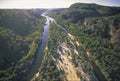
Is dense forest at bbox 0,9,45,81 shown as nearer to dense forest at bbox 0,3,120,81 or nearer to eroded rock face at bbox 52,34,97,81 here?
dense forest at bbox 0,3,120,81

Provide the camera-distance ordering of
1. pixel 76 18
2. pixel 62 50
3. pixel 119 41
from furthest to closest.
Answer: pixel 76 18 < pixel 119 41 < pixel 62 50

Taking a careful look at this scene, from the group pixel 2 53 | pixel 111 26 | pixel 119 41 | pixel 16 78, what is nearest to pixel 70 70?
pixel 16 78

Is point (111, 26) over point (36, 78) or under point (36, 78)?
over

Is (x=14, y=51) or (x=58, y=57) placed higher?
(x=14, y=51)

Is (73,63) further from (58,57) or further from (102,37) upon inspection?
(102,37)

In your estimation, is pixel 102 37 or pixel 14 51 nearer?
pixel 14 51

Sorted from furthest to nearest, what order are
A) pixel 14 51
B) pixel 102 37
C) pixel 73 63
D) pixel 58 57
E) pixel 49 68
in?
pixel 102 37, pixel 14 51, pixel 58 57, pixel 73 63, pixel 49 68

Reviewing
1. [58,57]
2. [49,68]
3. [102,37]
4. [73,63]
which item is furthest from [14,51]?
[102,37]

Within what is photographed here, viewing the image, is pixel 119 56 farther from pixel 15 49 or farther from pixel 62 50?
pixel 15 49
